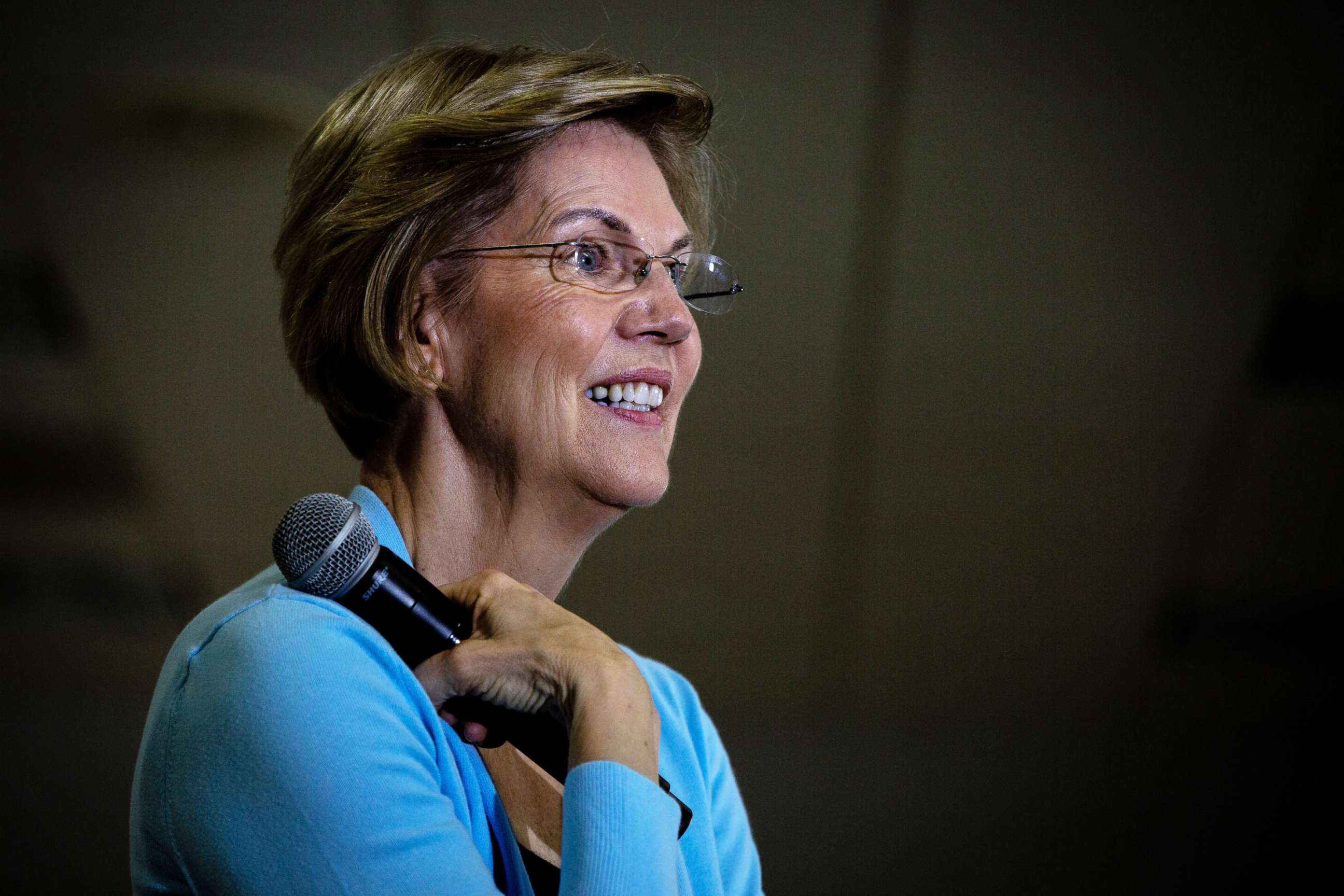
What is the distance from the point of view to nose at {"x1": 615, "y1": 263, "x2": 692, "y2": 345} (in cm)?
132

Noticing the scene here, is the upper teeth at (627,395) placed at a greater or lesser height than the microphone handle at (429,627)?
greater

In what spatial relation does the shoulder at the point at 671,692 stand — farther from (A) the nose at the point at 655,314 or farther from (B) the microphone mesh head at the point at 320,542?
(B) the microphone mesh head at the point at 320,542

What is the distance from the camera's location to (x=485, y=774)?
1.11 metres

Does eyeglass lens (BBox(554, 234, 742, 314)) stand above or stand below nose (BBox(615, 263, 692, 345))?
above

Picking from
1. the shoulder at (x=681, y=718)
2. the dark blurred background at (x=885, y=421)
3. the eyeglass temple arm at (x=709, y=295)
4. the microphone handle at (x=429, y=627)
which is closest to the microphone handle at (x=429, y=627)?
the microphone handle at (x=429, y=627)

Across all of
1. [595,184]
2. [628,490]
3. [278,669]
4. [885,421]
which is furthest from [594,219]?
[885,421]

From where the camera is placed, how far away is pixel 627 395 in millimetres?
1316

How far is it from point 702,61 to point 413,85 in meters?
1.19

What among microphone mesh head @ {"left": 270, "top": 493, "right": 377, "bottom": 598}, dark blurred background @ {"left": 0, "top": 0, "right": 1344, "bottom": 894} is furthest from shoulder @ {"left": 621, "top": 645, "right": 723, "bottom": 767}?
dark blurred background @ {"left": 0, "top": 0, "right": 1344, "bottom": 894}

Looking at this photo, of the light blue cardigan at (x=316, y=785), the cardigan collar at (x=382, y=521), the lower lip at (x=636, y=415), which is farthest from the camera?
the lower lip at (x=636, y=415)

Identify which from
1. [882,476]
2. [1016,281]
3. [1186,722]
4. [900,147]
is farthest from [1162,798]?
[900,147]

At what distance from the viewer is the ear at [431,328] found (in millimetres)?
1307

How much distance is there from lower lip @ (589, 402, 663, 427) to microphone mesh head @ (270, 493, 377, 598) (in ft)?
1.28

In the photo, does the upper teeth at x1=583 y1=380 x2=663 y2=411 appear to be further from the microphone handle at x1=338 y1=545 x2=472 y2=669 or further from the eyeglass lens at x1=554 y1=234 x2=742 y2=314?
the microphone handle at x1=338 y1=545 x2=472 y2=669
